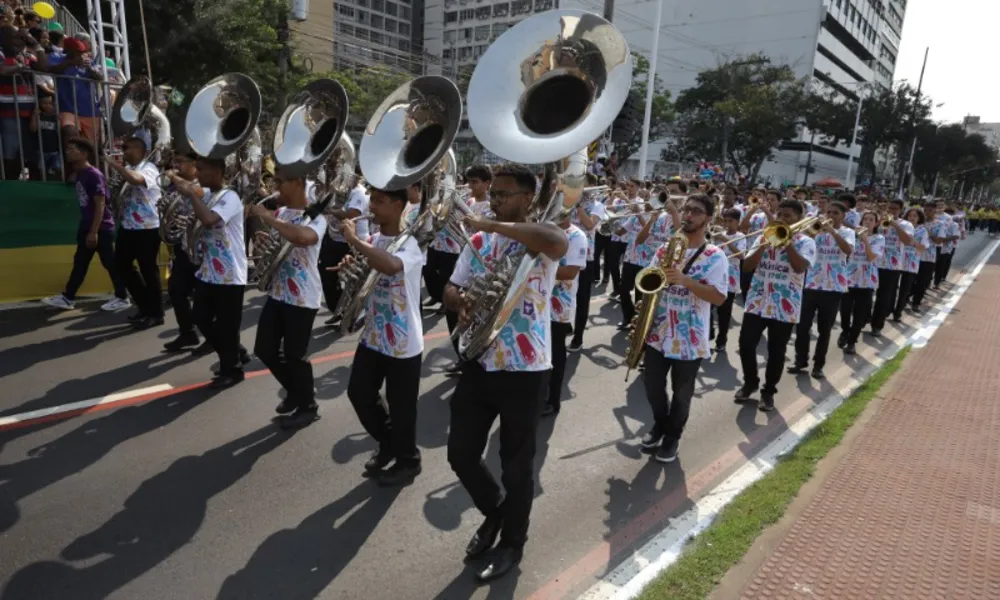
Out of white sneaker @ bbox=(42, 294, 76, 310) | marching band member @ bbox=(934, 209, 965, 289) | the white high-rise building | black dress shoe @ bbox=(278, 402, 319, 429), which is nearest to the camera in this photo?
black dress shoe @ bbox=(278, 402, 319, 429)

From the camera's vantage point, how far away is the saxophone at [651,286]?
15.0 ft

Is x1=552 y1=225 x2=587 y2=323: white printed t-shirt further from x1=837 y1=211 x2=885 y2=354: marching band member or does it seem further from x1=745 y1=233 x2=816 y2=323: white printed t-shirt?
x1=837 y1=211 x2=885 y2=354: marching band member

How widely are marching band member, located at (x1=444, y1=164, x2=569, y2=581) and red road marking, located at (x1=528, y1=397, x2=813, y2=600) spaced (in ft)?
1.11

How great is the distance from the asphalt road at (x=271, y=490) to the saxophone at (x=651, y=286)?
35.5 inches

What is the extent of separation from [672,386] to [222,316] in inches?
146

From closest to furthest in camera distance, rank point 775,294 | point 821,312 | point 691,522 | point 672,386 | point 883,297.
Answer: point 691,522 < point 672,386 < point 775,294 < point 821,312 < point 883,297

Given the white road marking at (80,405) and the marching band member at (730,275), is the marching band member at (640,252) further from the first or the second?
the white road marking at (80,405)

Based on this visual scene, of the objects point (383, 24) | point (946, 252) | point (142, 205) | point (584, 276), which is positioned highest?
point (383, 24)

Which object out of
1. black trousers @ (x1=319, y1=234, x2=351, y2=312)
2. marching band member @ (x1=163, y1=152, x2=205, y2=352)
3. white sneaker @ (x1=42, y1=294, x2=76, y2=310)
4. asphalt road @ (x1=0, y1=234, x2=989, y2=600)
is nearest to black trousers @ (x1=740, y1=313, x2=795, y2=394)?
asphalt road @ (x1=0, y1=234, x2=989, y2=600)

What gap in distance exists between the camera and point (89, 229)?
23.9 ft

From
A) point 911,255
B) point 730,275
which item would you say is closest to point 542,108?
point 730,275

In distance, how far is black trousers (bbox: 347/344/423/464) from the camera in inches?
154

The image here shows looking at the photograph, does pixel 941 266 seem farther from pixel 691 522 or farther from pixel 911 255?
pixel 691 522

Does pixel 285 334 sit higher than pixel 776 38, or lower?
lower
